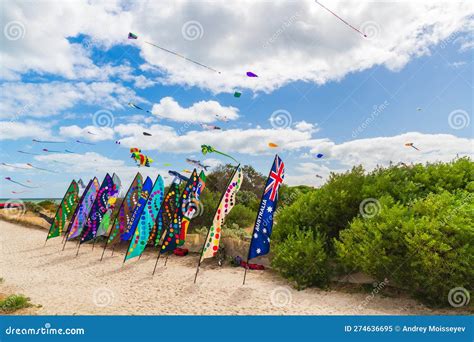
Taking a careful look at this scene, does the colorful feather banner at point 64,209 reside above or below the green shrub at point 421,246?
below

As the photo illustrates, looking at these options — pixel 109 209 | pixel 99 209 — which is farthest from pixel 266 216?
pixel 99 209

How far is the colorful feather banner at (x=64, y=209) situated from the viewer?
64.5 ft

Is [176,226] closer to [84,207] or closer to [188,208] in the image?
[188,208]

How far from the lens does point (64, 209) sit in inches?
777

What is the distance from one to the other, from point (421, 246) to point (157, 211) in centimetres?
1031

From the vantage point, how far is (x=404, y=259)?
905 cm

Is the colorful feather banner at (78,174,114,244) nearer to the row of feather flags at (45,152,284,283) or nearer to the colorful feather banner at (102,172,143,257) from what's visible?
the row of feather flags at (45,152,284,283)

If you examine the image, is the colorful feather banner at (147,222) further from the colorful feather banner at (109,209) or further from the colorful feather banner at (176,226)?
the colorful feather banner at (109,209)

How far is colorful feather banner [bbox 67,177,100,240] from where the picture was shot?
61.9ft

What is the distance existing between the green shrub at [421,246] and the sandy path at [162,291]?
84 cm

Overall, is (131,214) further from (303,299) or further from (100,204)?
(303,299)

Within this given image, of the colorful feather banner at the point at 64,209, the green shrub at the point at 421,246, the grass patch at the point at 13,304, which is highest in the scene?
the green shrub at the point at 421,246

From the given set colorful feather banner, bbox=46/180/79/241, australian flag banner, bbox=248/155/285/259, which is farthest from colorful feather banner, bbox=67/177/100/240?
australian flag banner, bbox=248/155/285/259

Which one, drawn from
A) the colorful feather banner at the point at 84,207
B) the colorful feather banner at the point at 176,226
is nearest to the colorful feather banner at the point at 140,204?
the colorful feather banner at the point at 176,226
